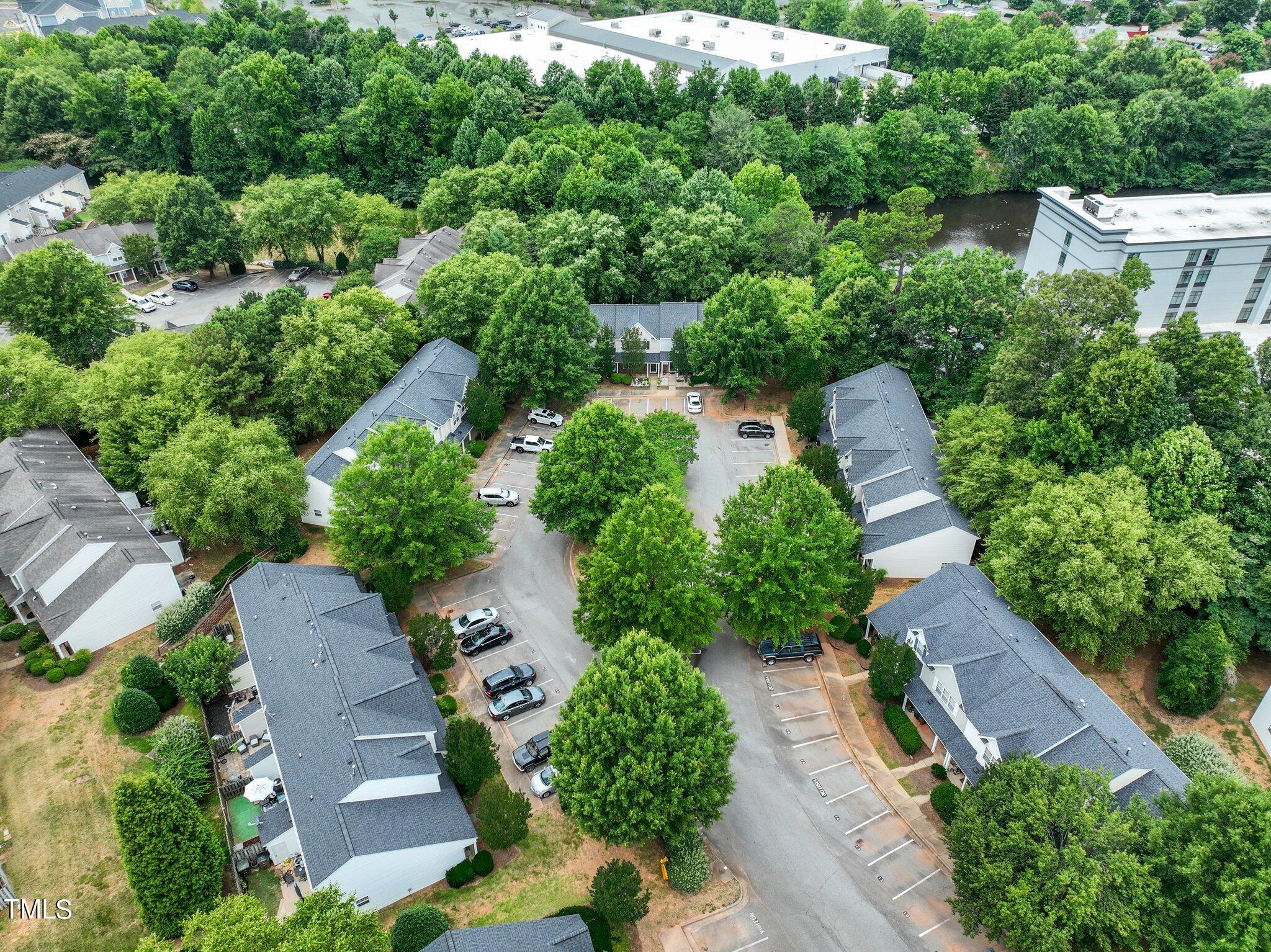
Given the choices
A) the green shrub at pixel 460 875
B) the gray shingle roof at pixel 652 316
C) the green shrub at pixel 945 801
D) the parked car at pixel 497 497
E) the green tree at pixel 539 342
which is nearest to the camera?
the green shrub at pixel 460 875

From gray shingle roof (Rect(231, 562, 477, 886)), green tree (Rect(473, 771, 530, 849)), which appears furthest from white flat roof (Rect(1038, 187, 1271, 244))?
gray shingle roof (Rect(231, 562, 477, 886))

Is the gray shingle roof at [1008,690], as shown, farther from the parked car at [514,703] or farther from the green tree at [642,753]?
the parked car at [514,703]

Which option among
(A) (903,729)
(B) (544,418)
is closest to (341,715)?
(A) (903,729)

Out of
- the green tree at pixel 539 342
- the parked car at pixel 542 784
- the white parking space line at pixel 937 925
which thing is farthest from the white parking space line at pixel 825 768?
the green tree at pixel 539 342

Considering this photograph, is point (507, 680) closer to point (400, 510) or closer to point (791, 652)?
point (400, 510)

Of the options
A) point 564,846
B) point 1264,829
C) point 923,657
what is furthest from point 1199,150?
point 564,846
